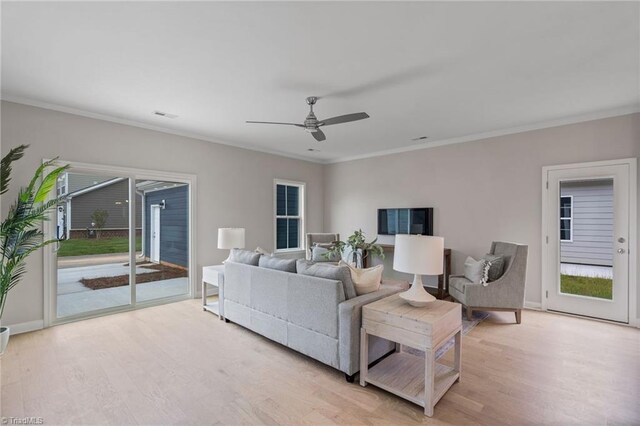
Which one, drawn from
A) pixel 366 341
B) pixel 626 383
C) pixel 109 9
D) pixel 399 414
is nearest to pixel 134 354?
pixel 366 341

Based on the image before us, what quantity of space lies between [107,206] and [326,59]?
381 cm

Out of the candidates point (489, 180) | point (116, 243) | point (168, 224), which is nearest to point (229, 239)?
point (168, 224)

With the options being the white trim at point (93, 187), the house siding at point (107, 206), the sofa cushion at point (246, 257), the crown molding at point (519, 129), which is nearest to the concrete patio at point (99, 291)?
the house siding at point (107, 206)

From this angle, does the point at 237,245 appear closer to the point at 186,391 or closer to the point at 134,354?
the point at 134,354

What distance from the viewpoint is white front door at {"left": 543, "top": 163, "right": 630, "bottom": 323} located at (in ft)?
13.0

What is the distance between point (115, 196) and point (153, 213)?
2.11 feet

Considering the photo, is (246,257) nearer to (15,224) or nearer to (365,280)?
(365,280)

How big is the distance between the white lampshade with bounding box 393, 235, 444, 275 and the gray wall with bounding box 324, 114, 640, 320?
124 inches

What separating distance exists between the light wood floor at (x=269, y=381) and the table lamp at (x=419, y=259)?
777 millimetres

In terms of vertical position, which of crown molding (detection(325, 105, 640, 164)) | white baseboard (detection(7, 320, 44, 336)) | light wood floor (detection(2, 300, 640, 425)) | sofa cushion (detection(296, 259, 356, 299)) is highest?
crown molding (detection(325, 105, 640, 164))

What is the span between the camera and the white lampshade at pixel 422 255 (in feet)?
7.77

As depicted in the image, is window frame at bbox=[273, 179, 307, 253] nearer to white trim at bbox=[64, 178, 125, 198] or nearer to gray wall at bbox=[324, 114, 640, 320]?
gray wall at bbox=[324, 114, 640, 320]

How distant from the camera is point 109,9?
2055mm

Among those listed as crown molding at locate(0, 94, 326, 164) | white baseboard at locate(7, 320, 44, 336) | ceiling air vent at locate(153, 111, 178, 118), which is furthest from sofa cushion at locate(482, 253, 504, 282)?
white baseboard at locate(7, 320, 44, 336)
